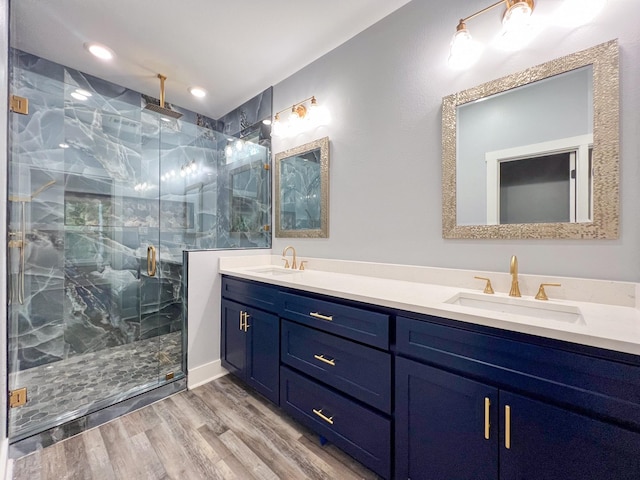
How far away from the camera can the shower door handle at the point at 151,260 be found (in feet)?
8.71

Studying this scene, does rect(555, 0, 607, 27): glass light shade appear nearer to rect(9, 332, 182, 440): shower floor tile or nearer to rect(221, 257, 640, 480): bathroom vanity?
rect(221, 257, 640, 480): bathroom vanity

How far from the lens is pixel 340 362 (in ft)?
4.22

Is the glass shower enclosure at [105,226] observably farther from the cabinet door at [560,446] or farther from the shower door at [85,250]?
the cabinet door at [560,446]

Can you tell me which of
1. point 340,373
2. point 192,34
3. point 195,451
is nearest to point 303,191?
point 192,34

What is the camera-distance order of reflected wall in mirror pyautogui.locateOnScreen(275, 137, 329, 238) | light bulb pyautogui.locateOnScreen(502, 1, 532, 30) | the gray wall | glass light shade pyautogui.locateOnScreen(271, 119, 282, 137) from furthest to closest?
glass light shade pyautogui.locateOnScreen(271, 119, 282, 137) → reflected wall in mirror pyautogui.locateOnScreen(275, 137, 329, 238) → light bulb pyautogui.locateOnScreen(502, 1, 532, 30) → the gray wall

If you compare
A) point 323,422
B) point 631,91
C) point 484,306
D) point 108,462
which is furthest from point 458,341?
point 108,462

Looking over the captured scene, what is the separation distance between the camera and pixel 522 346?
32.5 inches

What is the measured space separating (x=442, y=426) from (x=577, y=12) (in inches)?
70.6

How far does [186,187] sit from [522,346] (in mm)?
3173

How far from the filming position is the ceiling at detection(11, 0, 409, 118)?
1666 mm

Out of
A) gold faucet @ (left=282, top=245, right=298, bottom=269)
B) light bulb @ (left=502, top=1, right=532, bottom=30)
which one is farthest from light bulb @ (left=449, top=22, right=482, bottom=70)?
gold faucet @ (left=282, top=245, right=298, bottom=269)

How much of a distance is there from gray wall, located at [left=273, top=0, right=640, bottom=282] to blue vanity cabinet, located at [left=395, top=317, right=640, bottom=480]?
58 centimetres

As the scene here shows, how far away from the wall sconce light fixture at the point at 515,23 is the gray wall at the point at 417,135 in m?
0.03

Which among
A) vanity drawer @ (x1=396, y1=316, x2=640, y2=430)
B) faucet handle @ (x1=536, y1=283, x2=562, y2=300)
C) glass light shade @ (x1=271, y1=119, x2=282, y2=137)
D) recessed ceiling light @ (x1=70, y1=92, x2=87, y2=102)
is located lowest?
vanity drawer @ (x1=396, y1=316, x2=640, y2=430)
